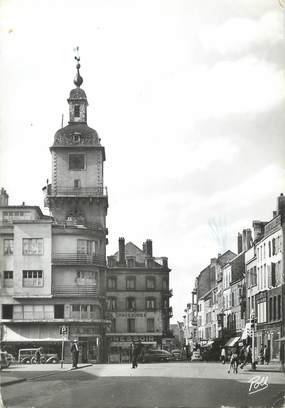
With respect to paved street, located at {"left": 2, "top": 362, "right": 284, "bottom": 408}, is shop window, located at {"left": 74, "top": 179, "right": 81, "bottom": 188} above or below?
above

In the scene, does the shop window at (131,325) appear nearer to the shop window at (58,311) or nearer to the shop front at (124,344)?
the shop front at (124,344)

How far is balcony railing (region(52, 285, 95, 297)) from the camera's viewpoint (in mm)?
33688

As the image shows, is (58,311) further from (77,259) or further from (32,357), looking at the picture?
(77,259)

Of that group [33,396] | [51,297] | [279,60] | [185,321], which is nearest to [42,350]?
[51,297]

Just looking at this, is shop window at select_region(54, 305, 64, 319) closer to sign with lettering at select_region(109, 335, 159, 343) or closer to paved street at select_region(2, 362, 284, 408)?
sign with lettering at select_region(109, 335, 159, 343)

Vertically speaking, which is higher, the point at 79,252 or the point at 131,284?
the point at 79,252

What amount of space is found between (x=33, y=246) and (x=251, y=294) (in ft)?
64.6

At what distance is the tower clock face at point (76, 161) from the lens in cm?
3180

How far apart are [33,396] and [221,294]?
47.7 meters

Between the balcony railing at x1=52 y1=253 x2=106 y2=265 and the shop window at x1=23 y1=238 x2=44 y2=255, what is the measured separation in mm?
1733

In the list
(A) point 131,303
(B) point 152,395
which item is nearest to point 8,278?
(A) point 131,303

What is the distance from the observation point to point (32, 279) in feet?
101

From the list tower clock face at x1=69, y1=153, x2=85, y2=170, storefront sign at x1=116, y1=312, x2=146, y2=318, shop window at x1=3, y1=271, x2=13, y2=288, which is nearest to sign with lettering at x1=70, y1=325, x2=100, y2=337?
storefront sign at x1=116, y1=312, x2=146, y2=318

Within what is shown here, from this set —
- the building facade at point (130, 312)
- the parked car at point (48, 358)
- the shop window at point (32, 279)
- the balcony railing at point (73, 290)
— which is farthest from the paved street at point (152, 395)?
the parked car at point (48, 358)
